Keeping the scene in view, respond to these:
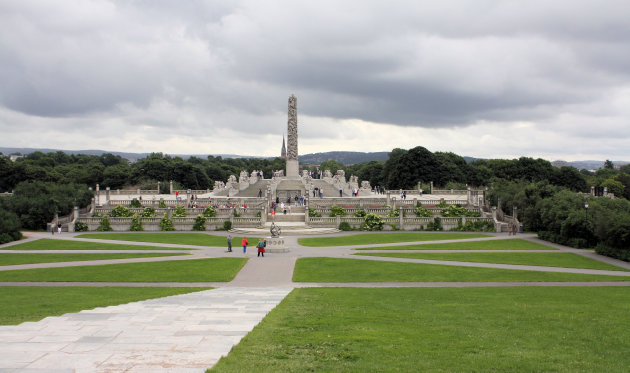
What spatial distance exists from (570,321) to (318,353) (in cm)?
887

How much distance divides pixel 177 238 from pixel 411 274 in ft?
82.7

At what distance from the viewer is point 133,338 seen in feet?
36.1

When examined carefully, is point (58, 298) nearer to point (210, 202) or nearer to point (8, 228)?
point (8, 228)

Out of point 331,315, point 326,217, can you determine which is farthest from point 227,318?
point 326,217

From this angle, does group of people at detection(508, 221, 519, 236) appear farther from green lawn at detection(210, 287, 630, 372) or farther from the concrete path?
the concrete path

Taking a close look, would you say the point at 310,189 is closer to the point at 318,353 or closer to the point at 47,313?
Answer: the point at 47,313

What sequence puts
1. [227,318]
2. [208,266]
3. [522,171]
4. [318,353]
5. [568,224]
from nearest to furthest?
[318,353]
[227,318]
[208,266]
[568,224]
[522,171]

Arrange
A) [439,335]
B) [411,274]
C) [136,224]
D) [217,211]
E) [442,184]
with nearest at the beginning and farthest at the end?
[439,335] → [411,274] → [136,224] → [217,211] → [442,184]

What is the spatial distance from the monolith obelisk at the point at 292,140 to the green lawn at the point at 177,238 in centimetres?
3833

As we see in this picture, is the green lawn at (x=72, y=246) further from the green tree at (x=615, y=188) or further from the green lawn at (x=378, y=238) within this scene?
the green tree at (x=615, y=188)

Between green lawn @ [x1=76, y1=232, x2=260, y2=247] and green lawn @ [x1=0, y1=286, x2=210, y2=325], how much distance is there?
58.7 feet

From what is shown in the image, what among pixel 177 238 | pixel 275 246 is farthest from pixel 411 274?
pixel 177 238

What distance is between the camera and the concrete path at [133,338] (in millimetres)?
8812

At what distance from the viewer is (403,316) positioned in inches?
623
